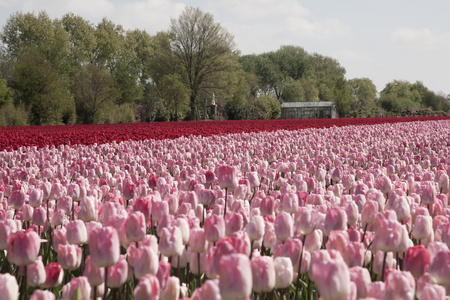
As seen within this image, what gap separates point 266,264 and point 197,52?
4345 centimetres

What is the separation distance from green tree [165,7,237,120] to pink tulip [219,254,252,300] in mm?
41891

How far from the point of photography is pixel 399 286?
4.31 feet

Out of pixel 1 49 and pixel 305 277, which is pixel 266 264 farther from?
pixel 1 49

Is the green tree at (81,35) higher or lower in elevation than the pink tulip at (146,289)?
higher

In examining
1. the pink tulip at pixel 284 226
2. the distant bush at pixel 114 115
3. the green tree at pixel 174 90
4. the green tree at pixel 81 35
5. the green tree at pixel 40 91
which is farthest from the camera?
the green tree at pixel 81 35

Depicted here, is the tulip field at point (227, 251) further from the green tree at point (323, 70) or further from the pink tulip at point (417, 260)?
the green tree at point (323, 70)

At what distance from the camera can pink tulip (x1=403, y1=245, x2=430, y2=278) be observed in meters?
1.56

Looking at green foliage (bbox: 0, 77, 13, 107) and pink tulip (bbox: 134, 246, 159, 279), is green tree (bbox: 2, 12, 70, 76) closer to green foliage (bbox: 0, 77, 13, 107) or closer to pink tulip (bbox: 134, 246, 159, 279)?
green foliage (bbox: 0, 77, 13, 107)

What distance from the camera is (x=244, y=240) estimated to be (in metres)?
1.54

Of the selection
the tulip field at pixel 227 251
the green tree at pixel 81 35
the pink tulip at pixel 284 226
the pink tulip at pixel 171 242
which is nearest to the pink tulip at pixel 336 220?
the tulip field at pixel 227 251

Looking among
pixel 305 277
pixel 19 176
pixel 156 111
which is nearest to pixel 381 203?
pixel 305 277

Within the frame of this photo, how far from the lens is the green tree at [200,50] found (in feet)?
141

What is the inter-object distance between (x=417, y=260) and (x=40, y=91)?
38107 millimetres

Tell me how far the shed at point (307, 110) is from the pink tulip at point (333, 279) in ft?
220
